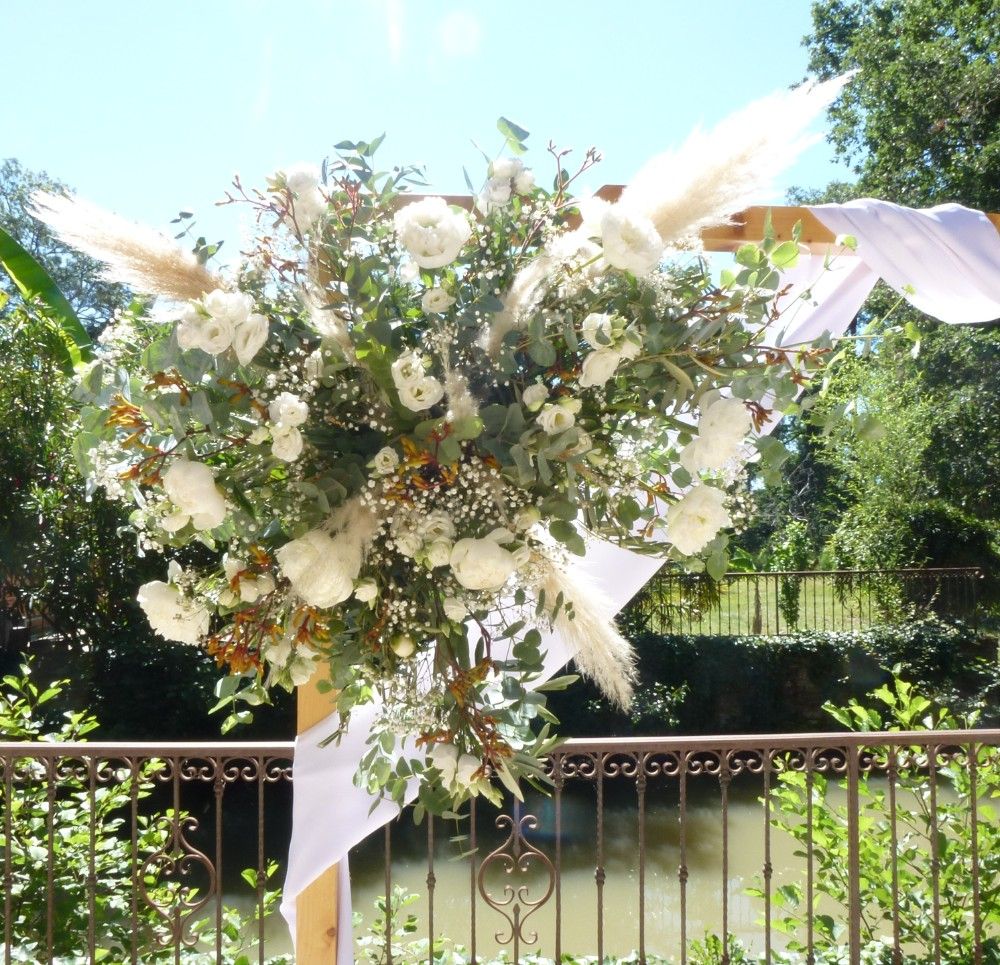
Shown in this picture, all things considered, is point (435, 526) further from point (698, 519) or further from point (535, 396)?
point (698, 519)

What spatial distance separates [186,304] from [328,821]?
122 centimetres

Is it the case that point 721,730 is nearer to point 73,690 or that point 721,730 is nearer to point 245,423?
point 73,690

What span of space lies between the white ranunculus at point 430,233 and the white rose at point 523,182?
0.13 meters

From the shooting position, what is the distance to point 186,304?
1.06m

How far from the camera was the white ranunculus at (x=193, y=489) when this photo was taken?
3.41ft

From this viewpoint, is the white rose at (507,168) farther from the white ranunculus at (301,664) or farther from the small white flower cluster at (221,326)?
the white ranunculus at (301,664)

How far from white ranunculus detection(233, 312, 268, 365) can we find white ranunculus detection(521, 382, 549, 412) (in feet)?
0.92

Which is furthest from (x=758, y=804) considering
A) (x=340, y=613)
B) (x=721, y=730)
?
(x=340, y=613)

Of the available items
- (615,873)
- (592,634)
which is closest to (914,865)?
(592,634)

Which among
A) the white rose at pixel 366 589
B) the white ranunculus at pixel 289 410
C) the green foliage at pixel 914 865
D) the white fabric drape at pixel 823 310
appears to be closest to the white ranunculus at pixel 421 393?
the white ranunculus at pixel 289 410

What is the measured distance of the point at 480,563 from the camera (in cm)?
104

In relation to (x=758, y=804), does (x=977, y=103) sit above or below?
above

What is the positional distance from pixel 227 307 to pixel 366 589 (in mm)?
336

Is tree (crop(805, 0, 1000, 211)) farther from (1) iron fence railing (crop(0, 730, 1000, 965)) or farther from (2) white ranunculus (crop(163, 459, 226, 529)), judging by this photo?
(2) white ranunculus (crop(163, 459, 226, 529))
